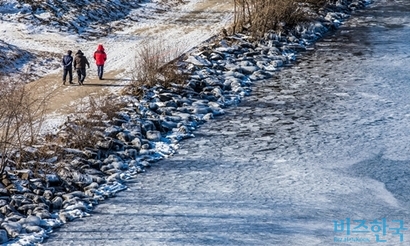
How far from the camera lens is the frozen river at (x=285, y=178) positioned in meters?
9.81

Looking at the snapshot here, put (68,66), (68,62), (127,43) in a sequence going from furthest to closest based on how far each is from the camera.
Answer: (127,43) → (68,66) → (68,62)

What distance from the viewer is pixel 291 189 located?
1124cm

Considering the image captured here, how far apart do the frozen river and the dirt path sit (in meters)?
4.33

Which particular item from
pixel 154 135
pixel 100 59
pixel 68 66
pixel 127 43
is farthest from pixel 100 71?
pixel 154 135

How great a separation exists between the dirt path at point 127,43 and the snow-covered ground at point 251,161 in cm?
73

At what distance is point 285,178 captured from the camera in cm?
1168

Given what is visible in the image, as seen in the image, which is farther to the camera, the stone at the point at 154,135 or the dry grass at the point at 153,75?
the dry grass at the point at 153,75

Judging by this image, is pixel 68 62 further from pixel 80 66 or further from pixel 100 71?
pixel 100 71

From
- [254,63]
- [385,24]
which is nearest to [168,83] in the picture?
[254,63]

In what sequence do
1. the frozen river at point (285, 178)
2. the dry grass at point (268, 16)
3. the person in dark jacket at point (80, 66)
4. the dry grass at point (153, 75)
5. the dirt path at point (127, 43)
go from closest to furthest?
the frozen river at point (285, 178) < the dry grass at point (153, 75) < the dirt path at point (127, 43) < the person in dark jacket at point (80, 66) < the dry grass at point (268, 16)

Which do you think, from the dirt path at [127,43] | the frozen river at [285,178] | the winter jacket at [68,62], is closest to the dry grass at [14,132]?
the frozen river at [285,178]

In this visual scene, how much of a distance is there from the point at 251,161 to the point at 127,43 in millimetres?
12440

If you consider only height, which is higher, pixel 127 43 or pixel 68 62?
pixel 68 62

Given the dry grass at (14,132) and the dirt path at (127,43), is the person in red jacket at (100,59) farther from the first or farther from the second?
the dry grass at (14,132)
